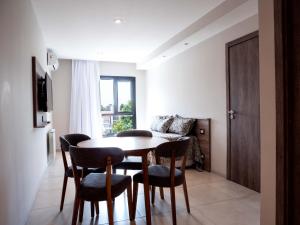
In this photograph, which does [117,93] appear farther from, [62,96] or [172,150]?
[172,150]

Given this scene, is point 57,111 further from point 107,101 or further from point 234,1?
point 234,1

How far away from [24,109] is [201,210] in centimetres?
214

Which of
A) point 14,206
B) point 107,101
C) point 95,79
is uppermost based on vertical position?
point 95,79

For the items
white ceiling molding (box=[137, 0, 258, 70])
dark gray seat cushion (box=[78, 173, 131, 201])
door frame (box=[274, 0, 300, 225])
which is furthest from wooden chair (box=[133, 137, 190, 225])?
white ceiling molding (box=[137, 0, 258, 70])

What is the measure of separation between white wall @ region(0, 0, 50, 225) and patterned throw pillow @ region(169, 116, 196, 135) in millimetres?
2549

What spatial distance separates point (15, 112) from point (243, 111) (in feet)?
8.95

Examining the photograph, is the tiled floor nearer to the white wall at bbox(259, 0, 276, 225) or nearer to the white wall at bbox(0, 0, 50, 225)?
the white wall at bbox(0, 0, 50, 225)

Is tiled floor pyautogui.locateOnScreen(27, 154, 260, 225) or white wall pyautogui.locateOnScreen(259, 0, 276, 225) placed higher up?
white wall pyautogui.locateOnScreen(259, 0, 276, 225)

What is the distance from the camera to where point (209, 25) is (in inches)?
131

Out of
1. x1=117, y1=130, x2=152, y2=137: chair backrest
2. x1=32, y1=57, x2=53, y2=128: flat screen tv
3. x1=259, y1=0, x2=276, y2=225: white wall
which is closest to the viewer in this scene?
x1=259, y1=0, x2=276, y2=225: white wall

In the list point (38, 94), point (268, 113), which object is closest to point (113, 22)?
point (38, 94)

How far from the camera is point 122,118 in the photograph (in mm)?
6871

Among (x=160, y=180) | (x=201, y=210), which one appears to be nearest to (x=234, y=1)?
(x=160, y=180)

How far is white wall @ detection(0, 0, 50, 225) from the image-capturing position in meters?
1.62
